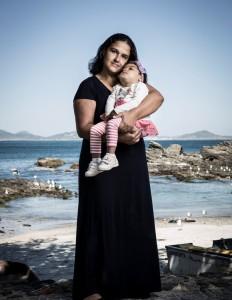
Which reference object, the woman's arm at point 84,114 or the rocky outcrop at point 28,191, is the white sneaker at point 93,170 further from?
the rocky outcrop at point 28,191

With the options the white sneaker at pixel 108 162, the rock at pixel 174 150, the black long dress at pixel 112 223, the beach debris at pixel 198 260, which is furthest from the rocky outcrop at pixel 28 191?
the rock at pixel 174 150

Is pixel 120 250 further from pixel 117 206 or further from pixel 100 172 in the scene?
pixel 100 172

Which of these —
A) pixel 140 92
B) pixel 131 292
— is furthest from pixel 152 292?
pixel 140 92

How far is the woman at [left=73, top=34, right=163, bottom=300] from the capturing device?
14.0 feet

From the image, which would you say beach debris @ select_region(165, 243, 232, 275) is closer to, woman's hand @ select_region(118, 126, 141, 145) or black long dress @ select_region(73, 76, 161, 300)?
black long dress @ select_region(73, 76, 161, 300)

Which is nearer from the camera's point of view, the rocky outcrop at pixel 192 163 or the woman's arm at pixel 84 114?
the woman's arm at pixel 84 114

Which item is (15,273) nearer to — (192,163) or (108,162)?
(108,162)

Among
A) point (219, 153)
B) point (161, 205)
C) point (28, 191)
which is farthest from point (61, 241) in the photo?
point (219, 153)

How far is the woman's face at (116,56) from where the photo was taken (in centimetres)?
435

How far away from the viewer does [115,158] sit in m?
4.04

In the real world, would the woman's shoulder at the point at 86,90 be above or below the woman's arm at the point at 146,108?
above

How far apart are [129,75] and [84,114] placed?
571mm

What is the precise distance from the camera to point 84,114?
13.8ft

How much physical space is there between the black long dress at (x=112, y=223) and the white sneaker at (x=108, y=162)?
287 millimetres
